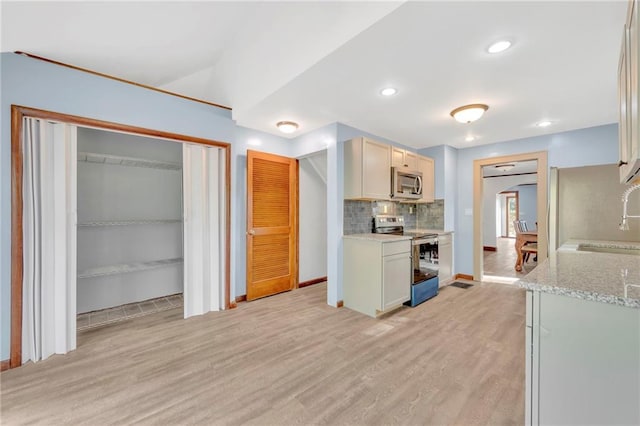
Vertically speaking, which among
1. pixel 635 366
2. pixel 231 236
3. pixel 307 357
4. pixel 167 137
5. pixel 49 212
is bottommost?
pixel 307 357

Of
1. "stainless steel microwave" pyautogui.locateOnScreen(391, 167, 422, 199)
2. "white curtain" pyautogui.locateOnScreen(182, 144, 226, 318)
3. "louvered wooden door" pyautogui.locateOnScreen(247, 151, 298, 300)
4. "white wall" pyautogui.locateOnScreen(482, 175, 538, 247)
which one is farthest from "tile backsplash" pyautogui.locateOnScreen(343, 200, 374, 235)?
"white wall" pyautogui.locateOnScreen(482, 175, 538, 247)

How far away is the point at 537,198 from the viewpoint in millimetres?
4262

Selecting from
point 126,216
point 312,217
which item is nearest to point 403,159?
point 312,217

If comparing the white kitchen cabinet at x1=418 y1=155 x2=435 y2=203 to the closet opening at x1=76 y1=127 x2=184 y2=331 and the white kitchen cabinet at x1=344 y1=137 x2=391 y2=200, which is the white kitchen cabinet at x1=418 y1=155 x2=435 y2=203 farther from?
the closet opening at x1=76 y1=127 x2=184 y2=331

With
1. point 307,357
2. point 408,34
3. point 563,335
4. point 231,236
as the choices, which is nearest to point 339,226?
point 231,236

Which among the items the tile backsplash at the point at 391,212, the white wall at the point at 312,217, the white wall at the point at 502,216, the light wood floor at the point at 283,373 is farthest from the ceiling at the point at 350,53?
the white wall at the point at 502,216

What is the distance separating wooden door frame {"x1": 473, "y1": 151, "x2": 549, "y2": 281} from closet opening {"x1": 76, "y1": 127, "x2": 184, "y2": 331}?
4682 mm

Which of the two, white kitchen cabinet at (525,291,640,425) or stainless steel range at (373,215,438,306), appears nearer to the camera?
white kitchen cabinet at (525,291,640,425)

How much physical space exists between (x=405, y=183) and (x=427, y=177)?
81 centimetres

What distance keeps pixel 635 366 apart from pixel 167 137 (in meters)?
3.57

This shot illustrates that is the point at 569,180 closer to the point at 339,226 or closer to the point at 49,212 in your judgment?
the point at 339,226

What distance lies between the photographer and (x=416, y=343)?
7.98 ft

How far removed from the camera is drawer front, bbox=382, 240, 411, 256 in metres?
3.03

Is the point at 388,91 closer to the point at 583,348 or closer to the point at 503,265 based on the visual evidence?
the point at 583,348
